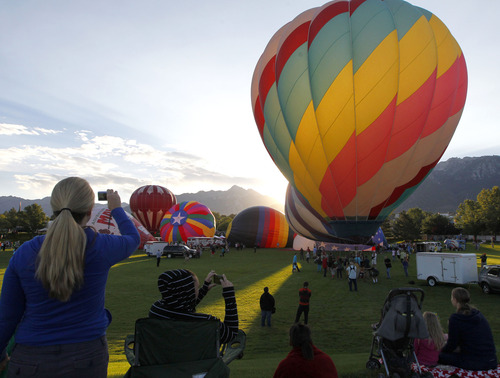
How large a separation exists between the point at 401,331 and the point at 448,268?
42.0 feet

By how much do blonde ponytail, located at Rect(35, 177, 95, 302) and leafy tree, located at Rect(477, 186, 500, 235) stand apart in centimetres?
6828

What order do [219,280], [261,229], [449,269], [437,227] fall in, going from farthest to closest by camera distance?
1. [437,227]
2. [261,229]
3. [449,269]
4. [219,280]

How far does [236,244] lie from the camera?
4309 cm

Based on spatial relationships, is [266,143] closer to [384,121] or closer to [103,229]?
[384,121]

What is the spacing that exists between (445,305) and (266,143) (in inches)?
387

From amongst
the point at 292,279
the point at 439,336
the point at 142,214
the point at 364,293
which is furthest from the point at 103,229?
the point at 439,336

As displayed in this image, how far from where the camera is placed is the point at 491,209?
190 feet

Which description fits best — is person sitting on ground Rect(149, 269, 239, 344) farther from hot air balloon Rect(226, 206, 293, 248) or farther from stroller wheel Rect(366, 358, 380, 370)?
hot air balloon Rect(226, 206, 293, 248)

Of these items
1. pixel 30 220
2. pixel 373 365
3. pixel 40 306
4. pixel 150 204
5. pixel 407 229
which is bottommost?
pixel 373 365

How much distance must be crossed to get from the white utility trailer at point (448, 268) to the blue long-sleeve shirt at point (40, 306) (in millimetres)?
16173

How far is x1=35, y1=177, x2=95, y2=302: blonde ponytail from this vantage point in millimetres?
1739

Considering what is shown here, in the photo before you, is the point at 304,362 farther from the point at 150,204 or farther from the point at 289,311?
the point at 150,204

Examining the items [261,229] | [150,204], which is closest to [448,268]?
[261,229]

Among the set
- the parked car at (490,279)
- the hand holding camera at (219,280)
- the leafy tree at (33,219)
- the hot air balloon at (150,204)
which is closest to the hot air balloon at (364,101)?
the parked car at (490,279)
